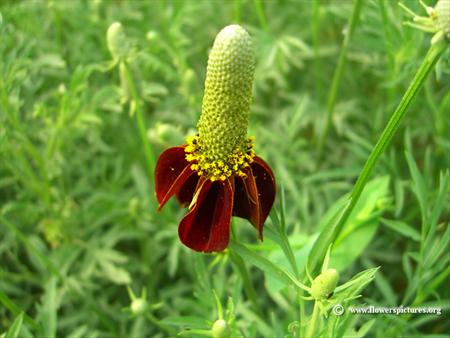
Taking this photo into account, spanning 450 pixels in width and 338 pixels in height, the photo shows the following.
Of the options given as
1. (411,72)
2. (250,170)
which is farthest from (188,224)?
(411,72)

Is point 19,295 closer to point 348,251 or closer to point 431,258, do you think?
point 348,251

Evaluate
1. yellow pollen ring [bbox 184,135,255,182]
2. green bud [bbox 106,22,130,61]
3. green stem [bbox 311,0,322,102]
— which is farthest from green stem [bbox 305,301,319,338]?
green stem [bbox 311,0,322,102]

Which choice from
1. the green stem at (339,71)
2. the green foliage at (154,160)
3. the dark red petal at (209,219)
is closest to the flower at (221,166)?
the dark red petal at (209,219)

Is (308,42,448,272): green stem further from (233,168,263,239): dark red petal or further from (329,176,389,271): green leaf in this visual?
(329,176,389,271): green leaf

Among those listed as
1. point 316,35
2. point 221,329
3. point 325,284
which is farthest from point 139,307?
point 316,35

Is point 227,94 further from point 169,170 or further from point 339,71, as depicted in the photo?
point 339,71

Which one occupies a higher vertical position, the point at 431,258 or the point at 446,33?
the point at 446,33
